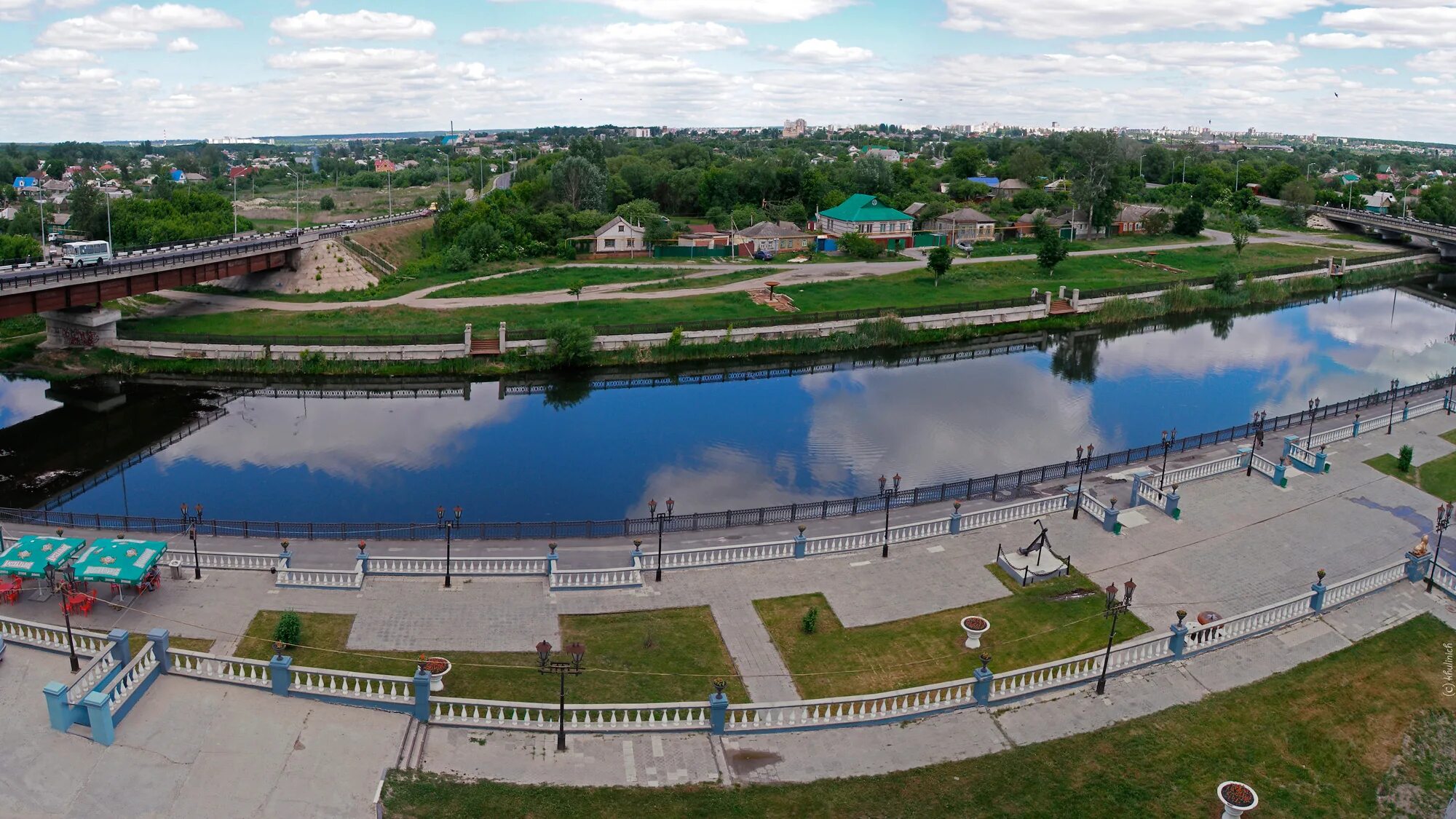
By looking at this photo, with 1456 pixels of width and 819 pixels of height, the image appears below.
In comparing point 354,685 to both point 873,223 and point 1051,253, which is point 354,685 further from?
point 873,223

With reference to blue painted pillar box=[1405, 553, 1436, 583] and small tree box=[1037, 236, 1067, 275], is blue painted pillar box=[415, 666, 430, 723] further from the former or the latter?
small tree box=[1037, 236, 1067, 275]

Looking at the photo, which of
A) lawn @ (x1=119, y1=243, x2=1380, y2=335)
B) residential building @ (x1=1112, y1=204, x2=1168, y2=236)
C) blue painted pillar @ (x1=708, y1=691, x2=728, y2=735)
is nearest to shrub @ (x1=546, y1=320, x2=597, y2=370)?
lawn @ (x1=119, y1=243, x2=1380, y2=335)

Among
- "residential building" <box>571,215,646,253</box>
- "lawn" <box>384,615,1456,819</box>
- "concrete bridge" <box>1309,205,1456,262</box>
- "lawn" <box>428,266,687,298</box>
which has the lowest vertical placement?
"lawn" <box>384,615,1456,819</box>

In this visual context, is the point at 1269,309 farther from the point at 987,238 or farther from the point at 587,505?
the point at 587,505

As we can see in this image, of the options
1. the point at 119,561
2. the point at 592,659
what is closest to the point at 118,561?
the point at 119,561

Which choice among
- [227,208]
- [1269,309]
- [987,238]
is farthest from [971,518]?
[227,208]

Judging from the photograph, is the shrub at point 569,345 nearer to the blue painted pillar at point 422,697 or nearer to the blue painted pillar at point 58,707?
the blue painted pillar at point 422,697
